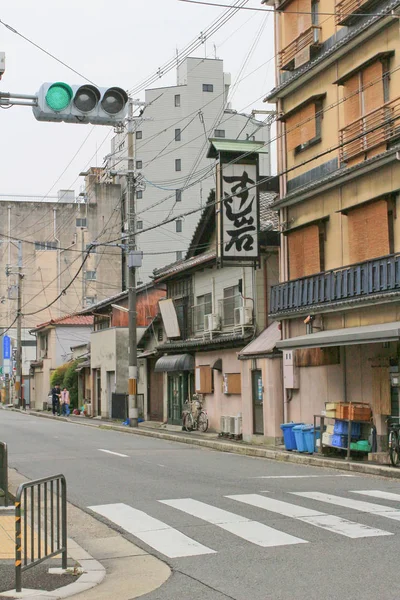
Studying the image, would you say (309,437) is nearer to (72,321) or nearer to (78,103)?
(78,103)

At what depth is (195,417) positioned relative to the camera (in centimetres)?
3394

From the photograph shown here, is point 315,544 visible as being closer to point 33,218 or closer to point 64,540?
point 64,540

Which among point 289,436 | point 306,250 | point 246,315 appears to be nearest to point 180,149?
point 246,315

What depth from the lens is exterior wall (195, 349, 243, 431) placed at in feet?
103

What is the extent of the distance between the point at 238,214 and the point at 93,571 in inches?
771

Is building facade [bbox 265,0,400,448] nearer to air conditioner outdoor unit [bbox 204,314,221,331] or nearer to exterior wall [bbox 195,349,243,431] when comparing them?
exterior wall [bbox 195,349,243,431]

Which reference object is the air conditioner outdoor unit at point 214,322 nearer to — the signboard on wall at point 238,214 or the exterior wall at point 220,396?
the exterior wall at point 220,396

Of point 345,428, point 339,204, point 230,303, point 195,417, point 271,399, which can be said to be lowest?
point 195,417

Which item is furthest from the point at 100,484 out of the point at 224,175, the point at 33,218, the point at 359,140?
the point at 33,218

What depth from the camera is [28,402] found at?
79.1 meters

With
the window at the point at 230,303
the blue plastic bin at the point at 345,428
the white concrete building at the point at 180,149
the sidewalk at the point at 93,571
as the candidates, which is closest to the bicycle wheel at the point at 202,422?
the window at the point at 230,303

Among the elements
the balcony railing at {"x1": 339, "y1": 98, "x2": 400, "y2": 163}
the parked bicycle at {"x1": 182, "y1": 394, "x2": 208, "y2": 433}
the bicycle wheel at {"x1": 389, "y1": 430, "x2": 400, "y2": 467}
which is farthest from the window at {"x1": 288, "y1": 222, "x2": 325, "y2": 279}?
the parked bicycle at {"x1": 182, "y1": 394, "x2": 208, "y2": 433}

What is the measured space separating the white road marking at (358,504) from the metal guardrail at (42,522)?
471 centimetres

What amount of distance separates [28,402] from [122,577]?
72.6 metres
